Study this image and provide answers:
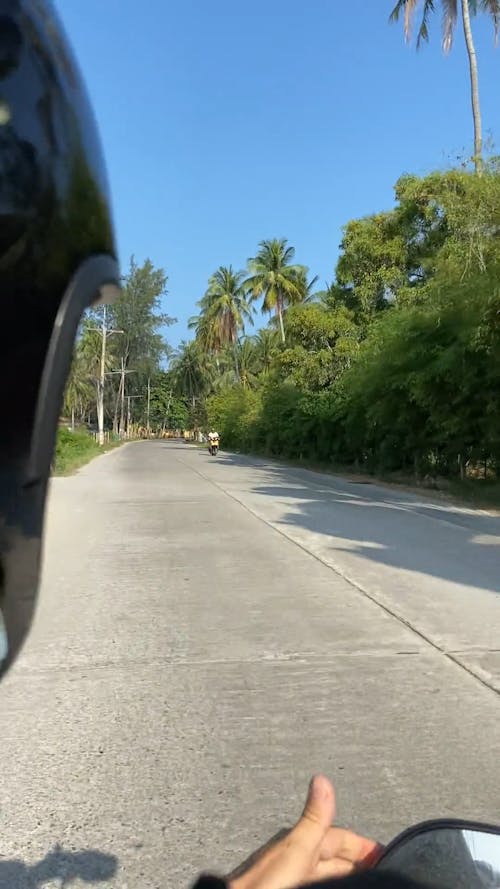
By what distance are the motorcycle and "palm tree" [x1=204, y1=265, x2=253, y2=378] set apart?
6047cm

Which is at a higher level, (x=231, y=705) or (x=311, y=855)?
(x=311, y=855)

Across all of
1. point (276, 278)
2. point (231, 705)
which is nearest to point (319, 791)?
point (231, 705)

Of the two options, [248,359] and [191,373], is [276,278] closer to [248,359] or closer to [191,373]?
[248,359]

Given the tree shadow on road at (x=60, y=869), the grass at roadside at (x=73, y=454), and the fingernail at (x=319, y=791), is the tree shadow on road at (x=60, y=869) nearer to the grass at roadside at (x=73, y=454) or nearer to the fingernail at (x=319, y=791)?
the fingernail at (x=319, y=791)

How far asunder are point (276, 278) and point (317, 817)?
4852 centimetres

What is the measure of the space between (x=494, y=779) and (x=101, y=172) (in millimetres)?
3356

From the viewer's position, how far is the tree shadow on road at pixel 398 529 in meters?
9.50

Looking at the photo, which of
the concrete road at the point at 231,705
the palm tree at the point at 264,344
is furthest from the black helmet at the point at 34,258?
the palm tree at the point at 264,344

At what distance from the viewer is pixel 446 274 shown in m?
18.0

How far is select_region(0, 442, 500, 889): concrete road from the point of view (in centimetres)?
331

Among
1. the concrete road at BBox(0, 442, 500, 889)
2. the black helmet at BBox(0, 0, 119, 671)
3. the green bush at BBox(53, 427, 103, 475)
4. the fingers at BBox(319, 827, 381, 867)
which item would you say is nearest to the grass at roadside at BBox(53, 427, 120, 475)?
the green bush at BBox(53, 427, 103, 475)

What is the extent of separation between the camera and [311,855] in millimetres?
1476

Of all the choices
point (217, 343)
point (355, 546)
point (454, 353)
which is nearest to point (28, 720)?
point (355, 546)

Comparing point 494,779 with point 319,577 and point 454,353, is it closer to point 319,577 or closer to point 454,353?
point 319,577
